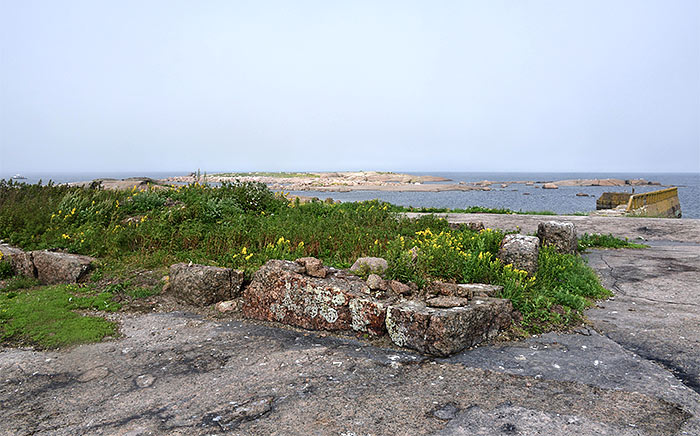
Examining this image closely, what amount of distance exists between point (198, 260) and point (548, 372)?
607cm

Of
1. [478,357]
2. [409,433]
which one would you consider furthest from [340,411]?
[478,357]

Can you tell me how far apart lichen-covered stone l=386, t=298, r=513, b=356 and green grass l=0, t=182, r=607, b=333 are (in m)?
0.59

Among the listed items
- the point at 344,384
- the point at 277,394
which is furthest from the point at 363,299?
the point at 277,394

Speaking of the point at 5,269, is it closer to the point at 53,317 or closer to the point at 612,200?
the point at 53,317

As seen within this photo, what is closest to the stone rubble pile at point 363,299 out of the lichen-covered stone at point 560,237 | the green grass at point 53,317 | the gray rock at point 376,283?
the gray rock at point 376,283

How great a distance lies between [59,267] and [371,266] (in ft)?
18.5

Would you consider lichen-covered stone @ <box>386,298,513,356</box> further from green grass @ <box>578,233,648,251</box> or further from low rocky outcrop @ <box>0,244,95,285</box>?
green grass @ <box>578,233,648,251</box>

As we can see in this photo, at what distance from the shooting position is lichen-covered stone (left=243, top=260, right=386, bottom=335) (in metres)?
5.06

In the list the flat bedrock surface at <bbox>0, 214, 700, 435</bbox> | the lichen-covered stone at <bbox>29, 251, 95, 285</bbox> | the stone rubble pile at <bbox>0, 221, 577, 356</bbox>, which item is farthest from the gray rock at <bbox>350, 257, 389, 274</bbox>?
the lichen-covered stone at <bbox>29, 251, 95, 285</bbox>

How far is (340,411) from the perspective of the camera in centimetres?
334

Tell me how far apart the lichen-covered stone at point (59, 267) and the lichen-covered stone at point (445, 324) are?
5.81 meters

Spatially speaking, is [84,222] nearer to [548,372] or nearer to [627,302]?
[548,372]

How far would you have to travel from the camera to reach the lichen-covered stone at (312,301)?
5059 millimetres

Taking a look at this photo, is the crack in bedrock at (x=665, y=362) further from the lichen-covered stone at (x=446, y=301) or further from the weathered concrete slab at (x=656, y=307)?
the lichen-covered stone at (x=446, y=301)
